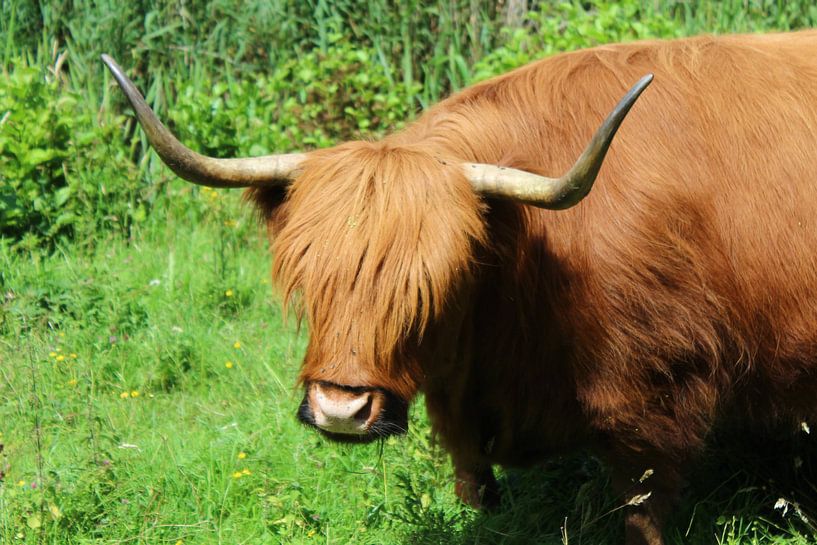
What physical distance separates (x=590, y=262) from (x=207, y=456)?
1.89 meters

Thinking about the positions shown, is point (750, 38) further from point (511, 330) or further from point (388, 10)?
point (388, 10)

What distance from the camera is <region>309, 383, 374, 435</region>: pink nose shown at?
3131 millimetres

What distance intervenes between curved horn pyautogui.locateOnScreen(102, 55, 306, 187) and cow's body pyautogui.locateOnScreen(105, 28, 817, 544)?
86 mm

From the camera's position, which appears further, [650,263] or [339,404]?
[650,263]

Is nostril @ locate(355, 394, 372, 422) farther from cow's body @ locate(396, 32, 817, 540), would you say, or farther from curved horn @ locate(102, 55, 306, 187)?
curved horn @ locate(102, 55, 306, 187)

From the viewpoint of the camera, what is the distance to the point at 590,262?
3.55 metres


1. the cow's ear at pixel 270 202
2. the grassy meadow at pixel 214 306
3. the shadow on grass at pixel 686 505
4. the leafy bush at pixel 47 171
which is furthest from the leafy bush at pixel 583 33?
the cow's ear at pixel 270 202

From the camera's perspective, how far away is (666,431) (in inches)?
149

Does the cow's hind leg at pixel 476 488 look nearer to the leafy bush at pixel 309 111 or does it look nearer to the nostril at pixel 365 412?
the nostril at pixel 365 412

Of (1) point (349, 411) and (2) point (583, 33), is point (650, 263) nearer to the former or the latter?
(1) point (349, 411)

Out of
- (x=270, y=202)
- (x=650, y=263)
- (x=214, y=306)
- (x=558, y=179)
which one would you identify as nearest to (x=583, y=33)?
(x=214, y=306)

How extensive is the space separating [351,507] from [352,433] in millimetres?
1110

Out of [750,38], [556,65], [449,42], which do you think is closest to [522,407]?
[556,65]

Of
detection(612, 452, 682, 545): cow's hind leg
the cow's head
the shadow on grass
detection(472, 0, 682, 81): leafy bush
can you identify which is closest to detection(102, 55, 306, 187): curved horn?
the cow's head
